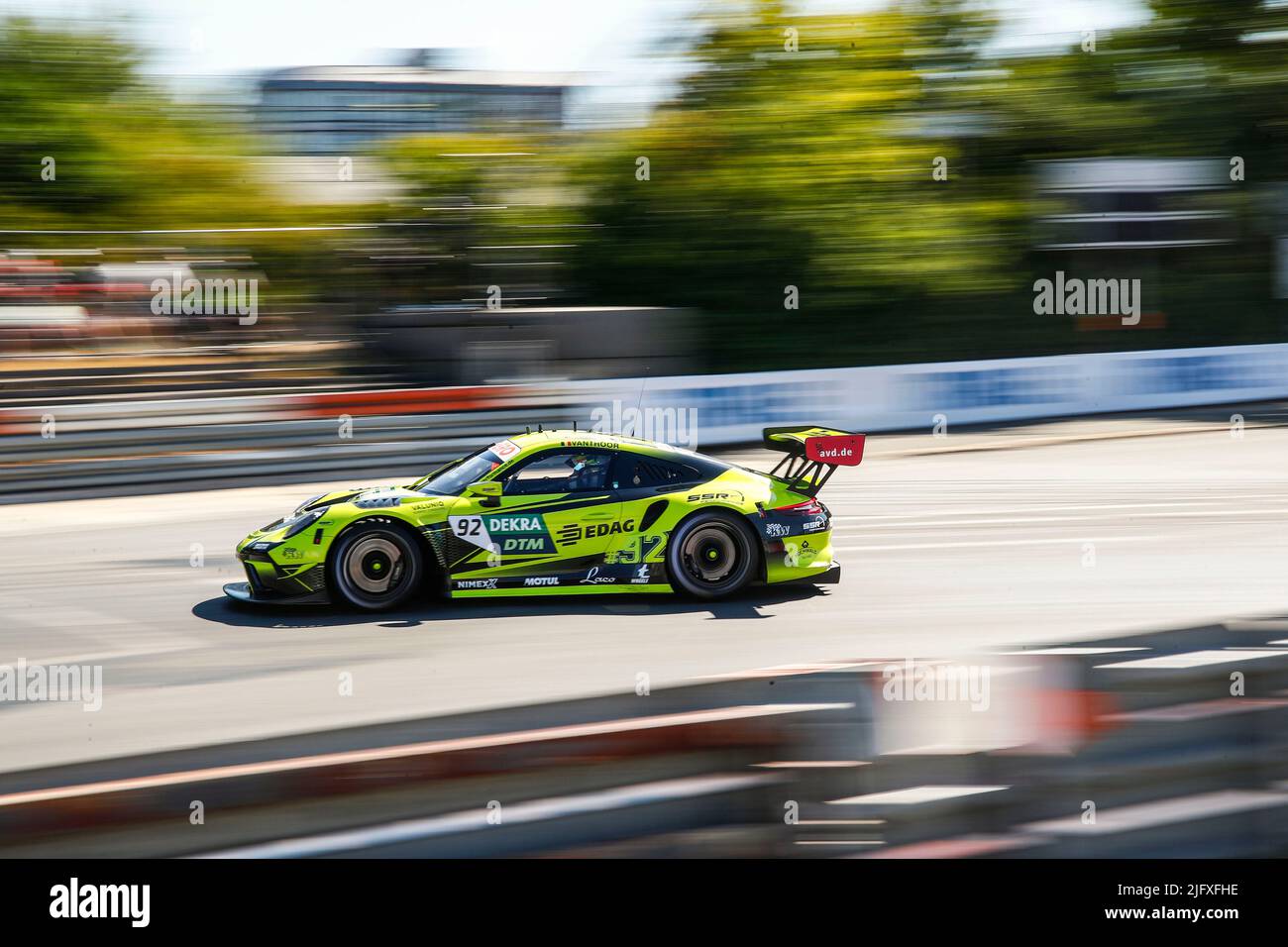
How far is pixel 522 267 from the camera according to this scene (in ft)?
82.1

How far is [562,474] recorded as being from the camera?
8789 millimetres

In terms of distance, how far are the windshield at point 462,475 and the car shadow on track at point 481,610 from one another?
782mm

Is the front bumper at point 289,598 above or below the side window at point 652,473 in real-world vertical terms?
below

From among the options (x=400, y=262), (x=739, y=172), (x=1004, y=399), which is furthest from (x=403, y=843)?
(x=739, y=172)

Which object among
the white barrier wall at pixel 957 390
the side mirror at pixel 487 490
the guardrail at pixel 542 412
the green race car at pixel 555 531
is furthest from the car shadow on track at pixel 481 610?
the white barrier wall at pixel 957 390

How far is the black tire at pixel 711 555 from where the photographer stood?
8836 mm

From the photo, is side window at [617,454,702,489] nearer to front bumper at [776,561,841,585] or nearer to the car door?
the car door

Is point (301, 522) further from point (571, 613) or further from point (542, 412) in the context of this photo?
point (542, 412)

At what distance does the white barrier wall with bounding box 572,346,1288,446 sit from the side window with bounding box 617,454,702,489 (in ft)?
27.8

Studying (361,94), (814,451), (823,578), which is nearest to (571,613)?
(823,578)

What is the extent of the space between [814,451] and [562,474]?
5.56ft

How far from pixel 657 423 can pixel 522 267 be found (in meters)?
8.40

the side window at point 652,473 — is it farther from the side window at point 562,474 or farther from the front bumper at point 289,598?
the front bumper at point 289,598
